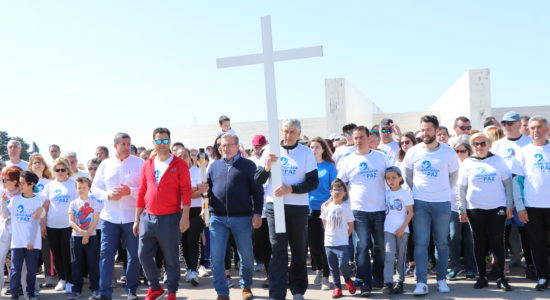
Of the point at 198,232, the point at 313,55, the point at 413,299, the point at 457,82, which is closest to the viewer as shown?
the point at 313,55

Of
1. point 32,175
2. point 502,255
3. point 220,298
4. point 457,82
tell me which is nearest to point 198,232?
point 220,298

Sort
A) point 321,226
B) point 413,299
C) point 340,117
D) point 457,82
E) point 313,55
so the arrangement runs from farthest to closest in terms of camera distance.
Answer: point 457,82 → point 340,117 → point 321,226 → point 413,299 → point 313,55

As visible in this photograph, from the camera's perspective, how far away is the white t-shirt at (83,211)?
21.7ft

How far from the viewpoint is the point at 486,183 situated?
6.05 metres

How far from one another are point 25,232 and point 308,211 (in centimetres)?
378

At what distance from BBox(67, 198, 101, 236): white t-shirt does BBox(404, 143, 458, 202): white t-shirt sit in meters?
4.17

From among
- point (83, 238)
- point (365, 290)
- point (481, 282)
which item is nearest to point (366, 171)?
point (365, 290)

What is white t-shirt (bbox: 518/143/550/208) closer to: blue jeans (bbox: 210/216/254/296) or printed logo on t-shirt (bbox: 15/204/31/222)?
blue jeans (bbox: 210/216/254/296)

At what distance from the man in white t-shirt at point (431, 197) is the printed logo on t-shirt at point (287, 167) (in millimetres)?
1617

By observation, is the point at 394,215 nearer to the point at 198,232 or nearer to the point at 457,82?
the point at 198,232

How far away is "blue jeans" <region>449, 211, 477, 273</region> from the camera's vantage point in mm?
6777

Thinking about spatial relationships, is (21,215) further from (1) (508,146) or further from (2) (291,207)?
(1) (508,146)

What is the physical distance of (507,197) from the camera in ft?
20.0

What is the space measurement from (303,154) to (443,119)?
19747 mm
